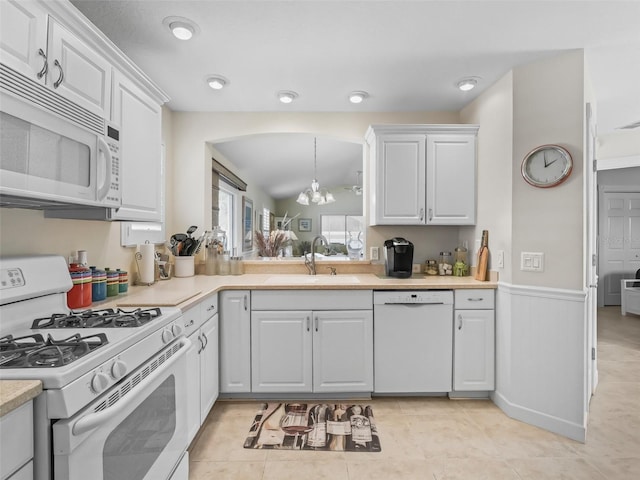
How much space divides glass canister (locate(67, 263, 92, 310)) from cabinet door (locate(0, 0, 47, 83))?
898 millimetres

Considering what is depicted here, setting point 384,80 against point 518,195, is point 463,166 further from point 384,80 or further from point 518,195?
point 384,80

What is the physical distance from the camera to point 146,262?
8.07 feet

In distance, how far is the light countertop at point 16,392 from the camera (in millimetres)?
786

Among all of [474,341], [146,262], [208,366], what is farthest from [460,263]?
[146,262]

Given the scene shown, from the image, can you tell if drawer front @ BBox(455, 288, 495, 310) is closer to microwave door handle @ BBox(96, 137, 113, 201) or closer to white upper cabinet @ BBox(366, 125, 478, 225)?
white upper cabinet @ BBox(366, 125, 478, 225)

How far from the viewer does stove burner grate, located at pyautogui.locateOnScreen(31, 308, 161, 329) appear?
4.53ft

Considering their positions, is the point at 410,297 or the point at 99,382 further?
the point at 410,297

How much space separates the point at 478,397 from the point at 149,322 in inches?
93.4

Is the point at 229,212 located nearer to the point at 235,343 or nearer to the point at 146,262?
the point at 146,262

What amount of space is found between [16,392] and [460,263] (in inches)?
112

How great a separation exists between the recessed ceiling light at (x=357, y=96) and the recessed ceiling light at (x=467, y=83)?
689 mm

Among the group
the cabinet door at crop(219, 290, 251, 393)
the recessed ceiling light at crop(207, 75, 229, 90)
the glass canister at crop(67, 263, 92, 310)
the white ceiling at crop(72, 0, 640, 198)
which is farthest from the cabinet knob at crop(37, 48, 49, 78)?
the cabinet door at crop(219, 290, 251, 393)

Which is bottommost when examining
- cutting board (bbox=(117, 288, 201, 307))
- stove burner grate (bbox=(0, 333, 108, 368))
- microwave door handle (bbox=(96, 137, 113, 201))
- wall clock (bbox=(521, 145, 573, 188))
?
stove burner grate (bbox=(0, 333, 108, 368))

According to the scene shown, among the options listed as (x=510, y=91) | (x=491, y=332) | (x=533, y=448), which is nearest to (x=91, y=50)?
(x=510, y=91)
